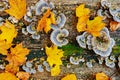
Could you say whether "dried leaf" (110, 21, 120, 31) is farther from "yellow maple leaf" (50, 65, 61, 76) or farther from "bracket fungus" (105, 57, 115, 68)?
"yellow maple leaf" (50, 65, 61, 76)

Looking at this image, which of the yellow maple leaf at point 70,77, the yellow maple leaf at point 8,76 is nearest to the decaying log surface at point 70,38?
the yellow maple leaf at point 70,77

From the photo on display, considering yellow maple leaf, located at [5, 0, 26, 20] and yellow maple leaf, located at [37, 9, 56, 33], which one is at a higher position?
yellow maple leaf, located at [5, 0, 26, 20]

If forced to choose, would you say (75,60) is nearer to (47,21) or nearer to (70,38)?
(70,38)

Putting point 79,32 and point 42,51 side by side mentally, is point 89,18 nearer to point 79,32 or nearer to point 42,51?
point 79,32

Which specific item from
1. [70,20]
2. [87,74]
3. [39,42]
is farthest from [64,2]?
[87,74]

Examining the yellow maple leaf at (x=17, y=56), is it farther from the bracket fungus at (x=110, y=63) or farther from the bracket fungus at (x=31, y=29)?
the bracket fungus at (x=110, y=63)

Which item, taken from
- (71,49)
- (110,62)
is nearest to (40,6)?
(71,49)

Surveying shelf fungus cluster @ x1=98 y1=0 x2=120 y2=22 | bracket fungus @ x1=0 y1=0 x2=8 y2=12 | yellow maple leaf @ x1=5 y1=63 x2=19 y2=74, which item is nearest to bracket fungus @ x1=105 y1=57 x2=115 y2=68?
shelf fungus cluster @ x1=98 y1=0 x2=120 y2=22

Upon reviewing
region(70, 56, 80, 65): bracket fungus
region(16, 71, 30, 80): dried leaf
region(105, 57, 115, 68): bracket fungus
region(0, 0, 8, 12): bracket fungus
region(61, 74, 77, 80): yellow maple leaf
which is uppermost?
region(0, 0, 8, 12): bracket fungus
